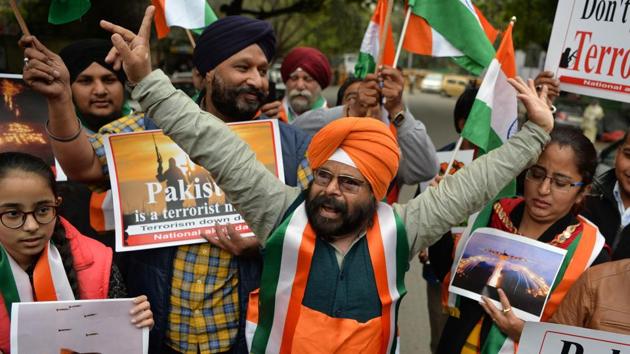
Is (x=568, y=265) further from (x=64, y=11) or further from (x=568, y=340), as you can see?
(x=64, y=11)

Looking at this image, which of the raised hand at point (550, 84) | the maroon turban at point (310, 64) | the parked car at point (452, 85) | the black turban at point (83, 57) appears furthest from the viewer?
the parked car at point (452, 85)

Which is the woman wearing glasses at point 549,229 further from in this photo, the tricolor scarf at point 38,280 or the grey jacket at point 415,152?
the tricolor scarf at point 38,280

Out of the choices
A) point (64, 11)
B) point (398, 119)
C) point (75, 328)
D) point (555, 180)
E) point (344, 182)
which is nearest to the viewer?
point (75, 328)

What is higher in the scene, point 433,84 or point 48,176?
point 433,84

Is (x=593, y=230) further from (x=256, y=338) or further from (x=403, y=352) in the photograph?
(x=403, y=352)

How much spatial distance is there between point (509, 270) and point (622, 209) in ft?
2.74

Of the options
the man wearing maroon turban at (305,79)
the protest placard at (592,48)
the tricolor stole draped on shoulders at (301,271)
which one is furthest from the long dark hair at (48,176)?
the man wearing maroon turban at (305,79)

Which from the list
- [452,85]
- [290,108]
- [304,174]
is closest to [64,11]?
[304,174]

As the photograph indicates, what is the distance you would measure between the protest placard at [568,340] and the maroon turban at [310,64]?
401cm

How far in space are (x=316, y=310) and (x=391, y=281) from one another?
29 cm

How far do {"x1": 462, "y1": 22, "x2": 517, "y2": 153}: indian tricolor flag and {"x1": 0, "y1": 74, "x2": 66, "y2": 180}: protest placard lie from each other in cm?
216

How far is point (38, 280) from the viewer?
2016 mm

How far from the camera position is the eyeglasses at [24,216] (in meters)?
1.95

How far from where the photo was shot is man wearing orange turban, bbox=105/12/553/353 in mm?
1990
